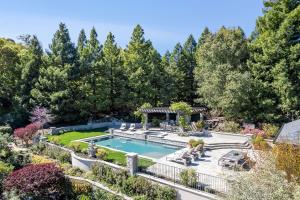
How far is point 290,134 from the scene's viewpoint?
1573cm

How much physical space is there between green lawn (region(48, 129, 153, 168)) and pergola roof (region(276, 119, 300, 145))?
8958 mm

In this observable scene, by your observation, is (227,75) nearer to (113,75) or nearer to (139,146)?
(139,146)

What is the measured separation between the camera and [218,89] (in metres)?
32.6

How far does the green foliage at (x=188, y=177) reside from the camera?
14.7 m

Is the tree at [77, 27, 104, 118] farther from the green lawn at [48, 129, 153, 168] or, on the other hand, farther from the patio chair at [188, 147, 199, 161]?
the patio chair at [188, 147, 199, 161]

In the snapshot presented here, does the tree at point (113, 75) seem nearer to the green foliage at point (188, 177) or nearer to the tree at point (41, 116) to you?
the tree at point (41, 116)

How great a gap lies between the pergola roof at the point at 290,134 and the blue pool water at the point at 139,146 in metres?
9.77

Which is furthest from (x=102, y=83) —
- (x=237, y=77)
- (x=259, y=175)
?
(x=259, y=175)

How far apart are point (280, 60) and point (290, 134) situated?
16.3m

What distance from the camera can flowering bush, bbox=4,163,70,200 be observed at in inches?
573

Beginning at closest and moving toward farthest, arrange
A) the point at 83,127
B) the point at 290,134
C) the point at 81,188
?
the point at 290,134 → the point at 81,188 → the point at 83,127

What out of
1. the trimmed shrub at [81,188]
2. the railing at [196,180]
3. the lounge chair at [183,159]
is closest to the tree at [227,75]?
the lounge chair at [183,159]

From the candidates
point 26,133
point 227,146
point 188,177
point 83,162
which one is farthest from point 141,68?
point 188,177

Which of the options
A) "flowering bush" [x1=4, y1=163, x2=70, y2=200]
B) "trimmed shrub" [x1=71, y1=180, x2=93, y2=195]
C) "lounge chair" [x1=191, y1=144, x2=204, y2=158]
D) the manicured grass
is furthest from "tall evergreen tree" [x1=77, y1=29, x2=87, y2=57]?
"flowering bush" [x1=4, y1=163, x2=70, y2=200]
